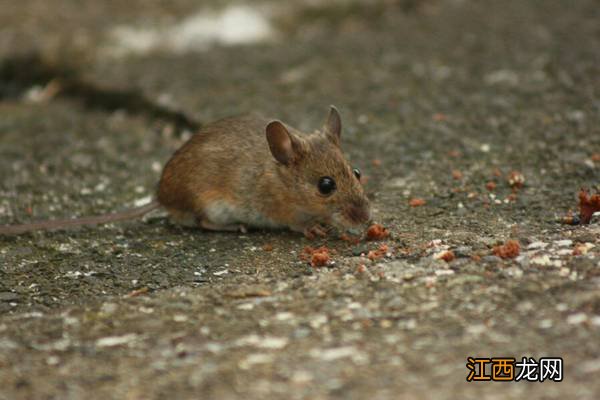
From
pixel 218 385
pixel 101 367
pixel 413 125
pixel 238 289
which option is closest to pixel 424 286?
pixel 238 289

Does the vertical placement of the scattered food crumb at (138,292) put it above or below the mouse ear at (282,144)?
below

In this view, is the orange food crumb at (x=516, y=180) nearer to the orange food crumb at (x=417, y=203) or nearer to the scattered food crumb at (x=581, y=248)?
the orange food crumb at (x=417, y=203)

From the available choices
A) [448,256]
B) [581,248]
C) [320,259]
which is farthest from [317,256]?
[581,248]

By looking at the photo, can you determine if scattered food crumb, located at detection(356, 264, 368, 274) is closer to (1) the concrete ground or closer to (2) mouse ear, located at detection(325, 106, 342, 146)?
(1) the concrete ground

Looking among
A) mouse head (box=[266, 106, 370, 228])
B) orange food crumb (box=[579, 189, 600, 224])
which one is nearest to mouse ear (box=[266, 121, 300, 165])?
mouse head (box=[266, 106, 370, 228])

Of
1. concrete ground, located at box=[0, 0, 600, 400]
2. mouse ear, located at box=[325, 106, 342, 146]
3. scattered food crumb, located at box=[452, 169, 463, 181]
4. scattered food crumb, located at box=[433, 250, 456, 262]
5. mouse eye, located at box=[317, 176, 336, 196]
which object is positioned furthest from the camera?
scattered food crumb, located at box=[452, 169, 463, 181]

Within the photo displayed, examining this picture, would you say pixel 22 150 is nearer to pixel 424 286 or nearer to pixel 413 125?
pixel 413 125

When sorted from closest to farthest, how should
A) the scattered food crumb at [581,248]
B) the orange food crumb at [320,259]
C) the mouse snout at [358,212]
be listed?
the scattered food crumb at [581,248]
the orange food crumb at [320,259]
the mouse snout at [358,212]

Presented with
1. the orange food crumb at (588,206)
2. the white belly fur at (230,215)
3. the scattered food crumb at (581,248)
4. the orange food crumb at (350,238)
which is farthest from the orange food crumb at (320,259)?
the orange food crumb at (588,206)
